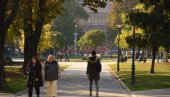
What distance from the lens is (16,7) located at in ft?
86.8

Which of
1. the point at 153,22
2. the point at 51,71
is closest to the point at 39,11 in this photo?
the point at 153,22

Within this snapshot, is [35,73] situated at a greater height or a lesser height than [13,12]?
lesser

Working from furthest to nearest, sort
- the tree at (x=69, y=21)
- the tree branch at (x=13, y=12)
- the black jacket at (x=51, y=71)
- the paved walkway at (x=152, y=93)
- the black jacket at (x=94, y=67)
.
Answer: the tree at (x=69, y=21) < the tree branch at (x=13, y=12) < the paved walkway at (x=152, y=93) < the black jacket at (x=94, y=67) < the black jacket at (x=51, y=71)

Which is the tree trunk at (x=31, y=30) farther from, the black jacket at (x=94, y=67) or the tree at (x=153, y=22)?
the black jacket at (x=94, y=67)

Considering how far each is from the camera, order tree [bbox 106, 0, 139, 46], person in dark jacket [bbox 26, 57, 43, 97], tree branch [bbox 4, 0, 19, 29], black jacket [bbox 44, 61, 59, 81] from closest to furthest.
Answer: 1. person in dark jacket [bbox 26, 57, 43, 97]
2. black jacket [bbox 44, 61, 59, 81]
3. tree branch [bbox 4, 0, 19, 29]
4. tree [bbox 106, 0, 139, 46]

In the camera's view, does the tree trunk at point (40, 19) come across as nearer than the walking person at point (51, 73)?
No

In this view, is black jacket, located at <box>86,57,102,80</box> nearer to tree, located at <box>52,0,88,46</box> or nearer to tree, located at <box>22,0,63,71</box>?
tree, located at <box>22,0,63,71</box>

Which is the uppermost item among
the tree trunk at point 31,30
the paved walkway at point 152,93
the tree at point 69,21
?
the tree at point 69,21

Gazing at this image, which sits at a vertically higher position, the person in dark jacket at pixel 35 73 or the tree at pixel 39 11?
the tree at pixel 39 11

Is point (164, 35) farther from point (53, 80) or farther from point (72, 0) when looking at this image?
point (72, 0)

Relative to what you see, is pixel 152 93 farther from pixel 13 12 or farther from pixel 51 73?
pixel 13 12

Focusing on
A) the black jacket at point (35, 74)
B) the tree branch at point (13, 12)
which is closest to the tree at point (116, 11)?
the tree branch at point (13, 12)

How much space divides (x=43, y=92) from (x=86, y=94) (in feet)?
7.68

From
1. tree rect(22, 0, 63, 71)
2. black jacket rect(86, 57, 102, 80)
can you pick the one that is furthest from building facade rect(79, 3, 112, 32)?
black jacket rect(86, 57, 102, 80)
